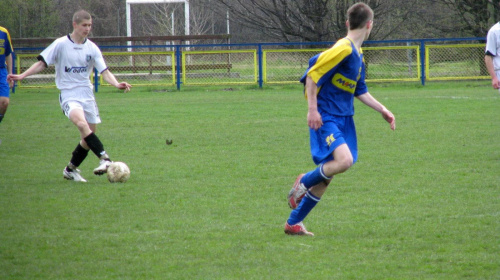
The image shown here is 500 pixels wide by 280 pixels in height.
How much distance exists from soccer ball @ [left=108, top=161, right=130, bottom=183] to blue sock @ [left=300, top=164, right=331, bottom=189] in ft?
9.68

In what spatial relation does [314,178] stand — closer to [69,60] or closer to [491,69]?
[69,60]

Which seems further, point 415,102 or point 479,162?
point 415,102

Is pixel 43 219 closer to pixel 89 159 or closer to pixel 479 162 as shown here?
pixel 89 159

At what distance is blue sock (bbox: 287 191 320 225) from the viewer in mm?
4789

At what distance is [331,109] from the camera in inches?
185

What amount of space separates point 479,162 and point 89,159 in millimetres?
5173

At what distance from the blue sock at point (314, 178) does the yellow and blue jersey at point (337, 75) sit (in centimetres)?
40

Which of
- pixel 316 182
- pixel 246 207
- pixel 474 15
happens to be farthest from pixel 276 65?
pixel 316 182

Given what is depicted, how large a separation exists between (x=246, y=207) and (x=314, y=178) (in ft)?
4.32

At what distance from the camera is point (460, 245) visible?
4.54 m

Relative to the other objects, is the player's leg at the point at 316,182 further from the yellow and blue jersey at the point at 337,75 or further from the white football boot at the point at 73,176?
the white football boot at the point at 73,176

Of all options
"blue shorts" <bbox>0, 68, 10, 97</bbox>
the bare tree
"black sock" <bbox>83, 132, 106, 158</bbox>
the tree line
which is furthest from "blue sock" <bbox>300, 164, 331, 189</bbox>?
the bare tree

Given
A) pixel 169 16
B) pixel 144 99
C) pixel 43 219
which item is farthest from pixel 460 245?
pixel 169 16

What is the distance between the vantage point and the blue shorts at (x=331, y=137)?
460 cm
